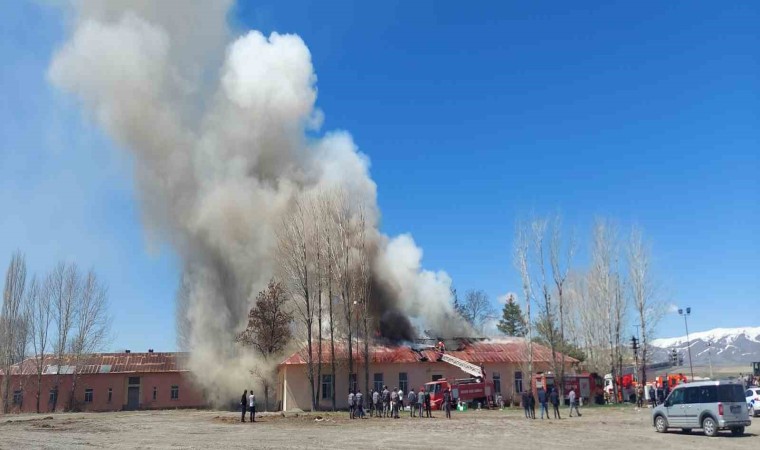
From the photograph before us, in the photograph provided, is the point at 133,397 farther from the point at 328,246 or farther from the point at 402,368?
the point at 402,368

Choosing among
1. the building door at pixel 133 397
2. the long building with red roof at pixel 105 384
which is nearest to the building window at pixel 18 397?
the long building with red roof at pixel 105 384

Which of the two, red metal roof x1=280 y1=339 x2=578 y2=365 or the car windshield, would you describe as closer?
the car windshield

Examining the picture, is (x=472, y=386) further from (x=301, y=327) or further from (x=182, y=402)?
(x=182, y=402)

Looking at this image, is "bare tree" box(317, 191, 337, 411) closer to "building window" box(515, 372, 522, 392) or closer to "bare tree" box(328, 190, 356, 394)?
"bare tree" box(328, 190, 356, 394)

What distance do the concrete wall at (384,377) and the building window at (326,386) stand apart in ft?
1.03

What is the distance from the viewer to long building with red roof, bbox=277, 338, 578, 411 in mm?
46188

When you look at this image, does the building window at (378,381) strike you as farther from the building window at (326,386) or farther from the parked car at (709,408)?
the parked car at (709,408)

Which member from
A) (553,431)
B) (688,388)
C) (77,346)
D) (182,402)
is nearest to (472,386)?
(553,431)

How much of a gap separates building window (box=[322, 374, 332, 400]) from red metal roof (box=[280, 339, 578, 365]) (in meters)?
1.29

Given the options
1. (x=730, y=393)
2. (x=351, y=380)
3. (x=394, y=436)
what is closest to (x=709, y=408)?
(x=730, y=393)

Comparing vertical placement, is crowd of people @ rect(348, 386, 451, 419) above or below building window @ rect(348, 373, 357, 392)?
below

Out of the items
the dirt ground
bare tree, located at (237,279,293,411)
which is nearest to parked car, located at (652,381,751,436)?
the dirt ground

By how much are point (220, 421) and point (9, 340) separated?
33.4 meters

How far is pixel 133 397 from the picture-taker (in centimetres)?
6000
